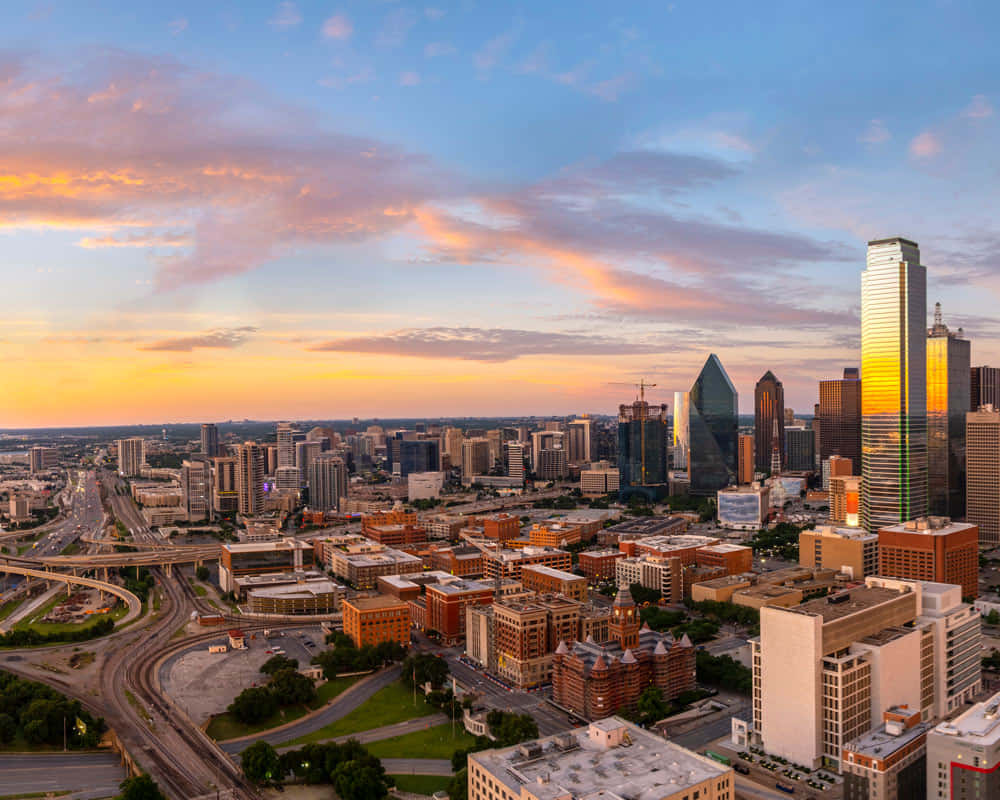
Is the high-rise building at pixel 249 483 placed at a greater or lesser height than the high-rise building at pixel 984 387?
lesser

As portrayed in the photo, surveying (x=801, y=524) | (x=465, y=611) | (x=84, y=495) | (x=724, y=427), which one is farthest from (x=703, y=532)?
(x=84, y=495)

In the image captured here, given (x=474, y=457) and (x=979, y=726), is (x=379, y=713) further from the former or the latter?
(x=474, y=457)

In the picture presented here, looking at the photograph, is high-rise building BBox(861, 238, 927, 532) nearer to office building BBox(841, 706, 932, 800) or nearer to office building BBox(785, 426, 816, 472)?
office building BBox(841, 706, 932, 800)

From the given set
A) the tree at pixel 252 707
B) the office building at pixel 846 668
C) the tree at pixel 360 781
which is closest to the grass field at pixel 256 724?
the tree at pixel 252 707

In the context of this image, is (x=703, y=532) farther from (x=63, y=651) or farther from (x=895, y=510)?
(x=63, y=651)

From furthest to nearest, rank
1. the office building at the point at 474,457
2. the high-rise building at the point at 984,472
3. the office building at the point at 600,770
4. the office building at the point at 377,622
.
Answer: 1. the office building at the point at 474,457
2. the high-rise building at the point at 984,472
3. the office building at the point at 377,622
4. the office building at the point at 600,770

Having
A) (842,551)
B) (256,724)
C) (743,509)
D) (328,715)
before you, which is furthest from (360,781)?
(743,509)

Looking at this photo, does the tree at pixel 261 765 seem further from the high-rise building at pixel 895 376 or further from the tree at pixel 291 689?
the high-rise building at pixel 895 376

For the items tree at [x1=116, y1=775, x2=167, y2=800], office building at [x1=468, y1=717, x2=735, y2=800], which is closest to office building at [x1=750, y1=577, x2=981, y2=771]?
office building at [x1=468, y1=717, x2=735, y2=800]
